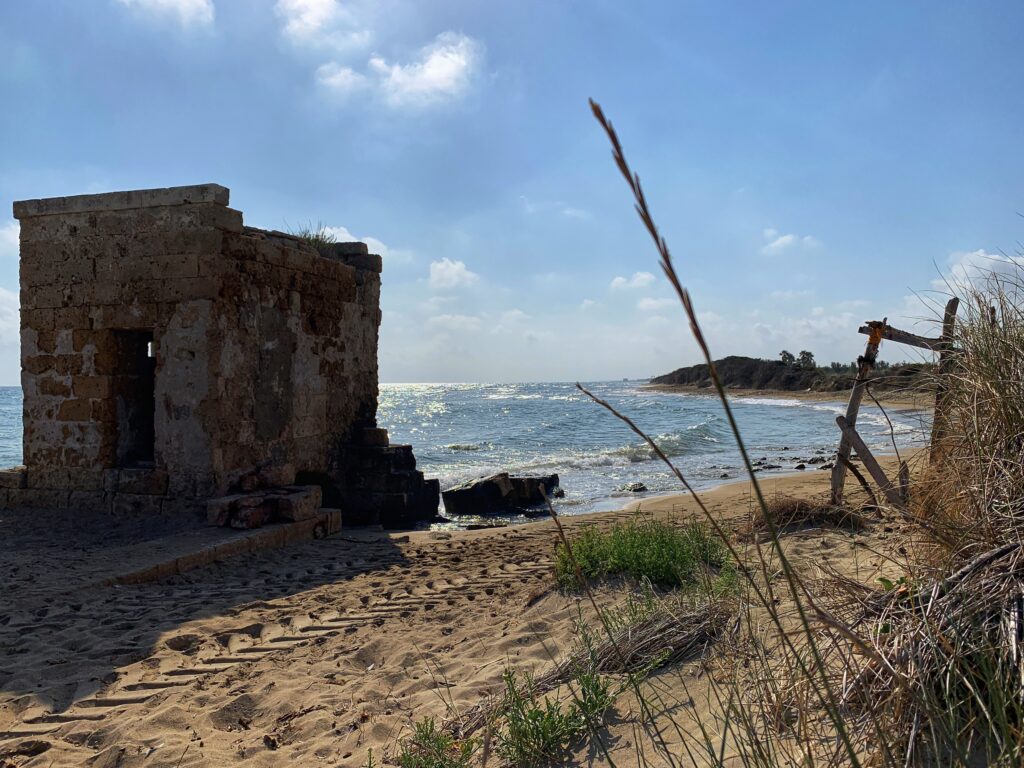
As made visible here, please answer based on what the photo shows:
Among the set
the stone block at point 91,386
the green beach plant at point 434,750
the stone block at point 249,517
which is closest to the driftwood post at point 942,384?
the green beach plant at point 434,750

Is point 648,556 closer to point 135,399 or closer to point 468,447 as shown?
point 135,399

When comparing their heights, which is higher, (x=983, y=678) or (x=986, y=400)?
(x=986, y=400)

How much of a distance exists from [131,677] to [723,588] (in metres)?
2.94

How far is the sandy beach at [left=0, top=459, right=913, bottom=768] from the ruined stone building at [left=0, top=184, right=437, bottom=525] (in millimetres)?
1732

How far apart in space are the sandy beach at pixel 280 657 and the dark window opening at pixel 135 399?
234 cm

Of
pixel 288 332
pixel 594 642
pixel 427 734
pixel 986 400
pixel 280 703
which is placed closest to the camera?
pixel 427 734

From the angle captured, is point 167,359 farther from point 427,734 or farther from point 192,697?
point 427,734

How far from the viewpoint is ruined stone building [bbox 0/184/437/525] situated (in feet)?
23.1

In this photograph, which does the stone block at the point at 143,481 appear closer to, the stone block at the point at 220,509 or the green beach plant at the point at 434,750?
the stone block at the point at 220,509

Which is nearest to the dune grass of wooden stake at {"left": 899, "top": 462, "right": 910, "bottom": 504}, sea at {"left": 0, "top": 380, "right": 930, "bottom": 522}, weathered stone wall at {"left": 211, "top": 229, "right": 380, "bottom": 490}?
wooden stake at {"left": 899, "top": 462, "right": 910, "bottom": 504}

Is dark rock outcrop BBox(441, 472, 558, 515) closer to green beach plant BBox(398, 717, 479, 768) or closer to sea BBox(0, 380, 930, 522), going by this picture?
sea BBox(0, 380, 930, 522)

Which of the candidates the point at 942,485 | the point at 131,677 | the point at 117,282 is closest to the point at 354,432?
the point at 117,282

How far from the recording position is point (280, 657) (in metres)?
3.90

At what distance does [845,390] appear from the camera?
1667 inches
